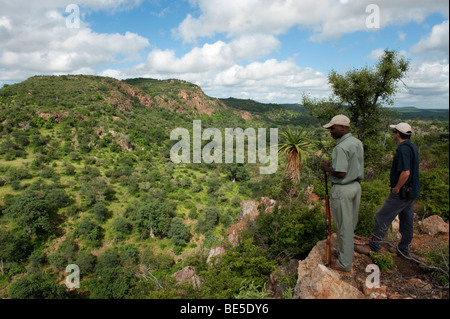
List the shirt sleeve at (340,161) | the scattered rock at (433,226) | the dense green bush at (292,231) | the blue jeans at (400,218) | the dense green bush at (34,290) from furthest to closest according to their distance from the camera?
the dense green bush at (34,290) < the dense green bush at (292,231) < the scattered rock at (433,226) < the blue jeans at (400,218) < the shirt sleeve at (340,161)

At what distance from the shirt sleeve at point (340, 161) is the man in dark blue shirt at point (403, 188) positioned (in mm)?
885

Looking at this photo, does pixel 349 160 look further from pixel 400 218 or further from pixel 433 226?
pixel 433 226

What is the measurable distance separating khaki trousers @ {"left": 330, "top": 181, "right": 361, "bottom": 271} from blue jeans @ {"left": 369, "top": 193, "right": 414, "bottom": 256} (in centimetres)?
63

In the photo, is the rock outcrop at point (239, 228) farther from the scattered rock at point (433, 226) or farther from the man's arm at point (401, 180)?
the man's arm at point (401, 180)

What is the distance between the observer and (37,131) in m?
32.5

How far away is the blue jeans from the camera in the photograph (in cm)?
322

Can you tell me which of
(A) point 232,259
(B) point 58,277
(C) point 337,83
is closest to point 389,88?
(C) point 337,83

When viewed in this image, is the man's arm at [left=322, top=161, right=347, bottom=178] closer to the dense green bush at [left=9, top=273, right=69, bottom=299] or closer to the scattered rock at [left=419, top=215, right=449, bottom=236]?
the scattered rock at [left=419, top=215, right=449, bottom=236]

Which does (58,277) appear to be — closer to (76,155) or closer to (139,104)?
(76,155)

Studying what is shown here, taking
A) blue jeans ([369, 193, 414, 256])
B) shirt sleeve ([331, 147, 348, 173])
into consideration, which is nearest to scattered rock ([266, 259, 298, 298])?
blue jeans ([369, 193, 414, 256])

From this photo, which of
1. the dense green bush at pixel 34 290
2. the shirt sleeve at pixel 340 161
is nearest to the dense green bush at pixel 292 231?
the shirt sleeve at pixel 340 161

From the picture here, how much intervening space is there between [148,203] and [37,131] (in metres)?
23.8

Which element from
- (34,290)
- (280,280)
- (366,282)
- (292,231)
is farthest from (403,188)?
(34,290)

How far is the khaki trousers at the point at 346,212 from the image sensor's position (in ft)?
9.85
